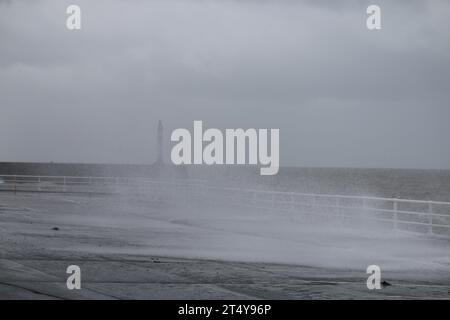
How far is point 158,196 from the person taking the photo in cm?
5412

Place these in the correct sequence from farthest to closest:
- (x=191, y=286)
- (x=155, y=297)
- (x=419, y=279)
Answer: (x=419, y=279), (x=191, y=286), (x=155, y=297)

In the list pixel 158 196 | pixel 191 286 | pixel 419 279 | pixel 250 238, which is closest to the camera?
pixel 191 286

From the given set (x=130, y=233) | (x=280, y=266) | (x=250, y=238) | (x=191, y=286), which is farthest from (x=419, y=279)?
(x=130, y=233)

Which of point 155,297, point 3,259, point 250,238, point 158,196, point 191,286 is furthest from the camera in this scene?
point 158,196

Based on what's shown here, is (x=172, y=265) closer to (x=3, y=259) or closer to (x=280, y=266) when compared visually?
(x=280, y=266)

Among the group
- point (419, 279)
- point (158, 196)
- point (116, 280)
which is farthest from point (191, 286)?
point (158, 196)

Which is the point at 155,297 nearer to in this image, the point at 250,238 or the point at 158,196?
the point at 250,238

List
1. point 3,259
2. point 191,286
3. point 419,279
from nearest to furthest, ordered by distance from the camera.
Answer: point 191,286
point 419,279
point 3,259

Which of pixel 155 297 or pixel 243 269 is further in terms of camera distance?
pixel 243 269

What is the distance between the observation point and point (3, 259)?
1705 centimetres

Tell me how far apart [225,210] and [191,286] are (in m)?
28.1
